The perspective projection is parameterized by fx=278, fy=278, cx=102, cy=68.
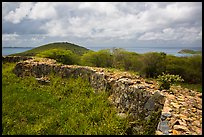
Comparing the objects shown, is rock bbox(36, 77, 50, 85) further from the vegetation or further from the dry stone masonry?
the vegetation

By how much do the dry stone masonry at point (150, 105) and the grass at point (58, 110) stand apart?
1.06 feet

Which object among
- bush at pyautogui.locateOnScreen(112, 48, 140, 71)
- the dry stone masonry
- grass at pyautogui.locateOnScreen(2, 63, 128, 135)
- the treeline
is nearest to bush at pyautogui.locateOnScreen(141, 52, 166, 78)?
the treeline

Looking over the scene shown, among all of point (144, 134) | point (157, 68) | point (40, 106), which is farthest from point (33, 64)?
point (144, 134)

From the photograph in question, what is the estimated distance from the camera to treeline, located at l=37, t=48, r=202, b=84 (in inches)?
631

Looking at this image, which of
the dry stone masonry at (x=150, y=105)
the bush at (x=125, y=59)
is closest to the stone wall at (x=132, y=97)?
the dry stone masonry at (x=150, y=105)

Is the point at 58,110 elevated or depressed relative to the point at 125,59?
depressed

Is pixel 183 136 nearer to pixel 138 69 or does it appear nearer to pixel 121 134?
pixel 121 134

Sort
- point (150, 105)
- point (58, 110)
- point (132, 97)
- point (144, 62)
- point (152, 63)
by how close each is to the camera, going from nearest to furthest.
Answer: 1. point (150, 105)
2. point (132, 97)
3. point (58, 110)
4. point (152, 63)
5. point (144, 62)

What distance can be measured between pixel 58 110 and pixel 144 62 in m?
9.30

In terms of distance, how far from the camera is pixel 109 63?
18.6m

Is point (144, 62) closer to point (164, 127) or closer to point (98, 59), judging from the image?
point (98, 59)

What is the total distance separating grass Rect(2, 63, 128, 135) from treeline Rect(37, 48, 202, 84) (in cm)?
523

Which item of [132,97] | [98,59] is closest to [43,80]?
[132,97]

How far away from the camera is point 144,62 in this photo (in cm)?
1748
